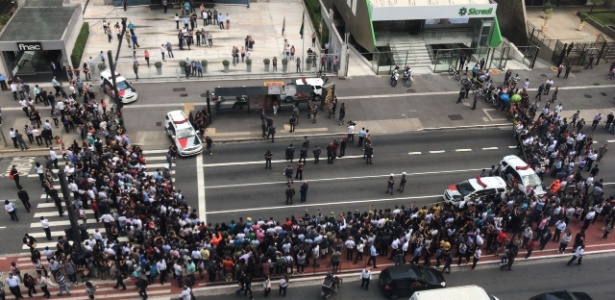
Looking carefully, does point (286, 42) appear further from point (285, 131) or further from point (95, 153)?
point (95, 153)

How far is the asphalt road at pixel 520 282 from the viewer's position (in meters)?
23.5

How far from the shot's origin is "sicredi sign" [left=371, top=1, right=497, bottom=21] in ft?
144

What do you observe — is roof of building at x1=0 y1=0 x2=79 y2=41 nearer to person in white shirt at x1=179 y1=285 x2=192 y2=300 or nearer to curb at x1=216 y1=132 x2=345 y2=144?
curb at x1=216 y1=132 x2=345 y2=144

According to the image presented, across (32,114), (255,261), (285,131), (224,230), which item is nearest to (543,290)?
(255,261)

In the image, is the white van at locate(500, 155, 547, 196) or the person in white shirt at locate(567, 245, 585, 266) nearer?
the person in white shirt at locate(567, 245, 585, 266)

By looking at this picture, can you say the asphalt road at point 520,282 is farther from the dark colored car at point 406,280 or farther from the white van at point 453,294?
Result: the white van at point 453,294

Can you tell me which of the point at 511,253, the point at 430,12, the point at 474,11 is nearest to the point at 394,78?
the point at 430,12

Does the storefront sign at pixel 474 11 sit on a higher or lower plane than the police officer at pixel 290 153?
higher

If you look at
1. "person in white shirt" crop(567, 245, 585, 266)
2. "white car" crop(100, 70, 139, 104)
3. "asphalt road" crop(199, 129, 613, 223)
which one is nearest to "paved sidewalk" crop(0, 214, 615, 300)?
"person in white shirt" crop(567, 245, 585, 266)

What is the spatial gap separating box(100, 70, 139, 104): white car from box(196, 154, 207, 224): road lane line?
8.53 m

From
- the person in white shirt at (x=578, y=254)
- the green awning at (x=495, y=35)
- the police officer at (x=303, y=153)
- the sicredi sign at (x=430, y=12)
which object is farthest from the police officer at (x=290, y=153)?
the green awning at (x=495, y=35)

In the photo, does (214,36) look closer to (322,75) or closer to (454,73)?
(322,75)

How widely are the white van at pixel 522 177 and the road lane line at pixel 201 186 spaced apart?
55.7 feet

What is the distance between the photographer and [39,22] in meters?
41.6
